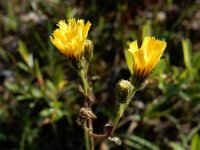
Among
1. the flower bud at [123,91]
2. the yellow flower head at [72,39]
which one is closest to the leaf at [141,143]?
the flower bud at [123,91]

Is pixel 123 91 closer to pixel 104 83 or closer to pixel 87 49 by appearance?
pixel 87 49

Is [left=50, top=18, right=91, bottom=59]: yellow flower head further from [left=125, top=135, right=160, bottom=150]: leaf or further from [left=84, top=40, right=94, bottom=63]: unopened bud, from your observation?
[left=125, top=135, right=160, bottom=150]: leaf

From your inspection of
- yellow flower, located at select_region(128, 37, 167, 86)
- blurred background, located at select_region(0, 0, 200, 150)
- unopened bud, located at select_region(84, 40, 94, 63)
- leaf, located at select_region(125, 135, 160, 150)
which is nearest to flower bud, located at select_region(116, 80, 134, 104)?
yellow flower, located at select_region(128, 37, 167, 86)

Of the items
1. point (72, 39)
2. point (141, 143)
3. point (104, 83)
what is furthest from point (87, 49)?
point (104, 83)

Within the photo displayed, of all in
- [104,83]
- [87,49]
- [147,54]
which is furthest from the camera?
[104,83]

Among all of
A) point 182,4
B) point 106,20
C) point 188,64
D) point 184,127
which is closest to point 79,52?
point 188,64

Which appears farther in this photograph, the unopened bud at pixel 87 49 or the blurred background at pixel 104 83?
the blurred background at pixel 104 83

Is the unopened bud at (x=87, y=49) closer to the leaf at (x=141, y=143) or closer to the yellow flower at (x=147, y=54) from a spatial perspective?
the yellow flower at (x=147, y=54)
